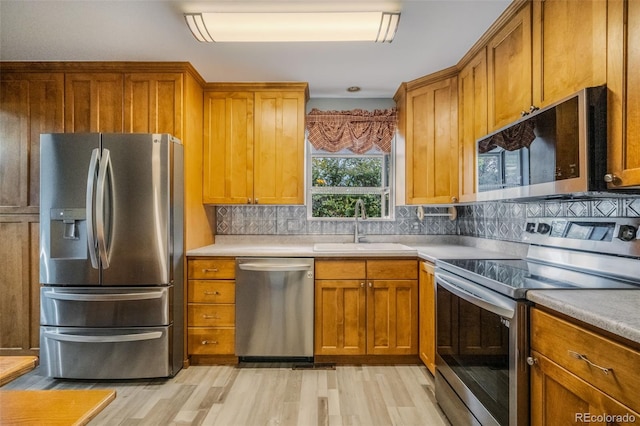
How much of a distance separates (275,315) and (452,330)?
A: 1.32 metres

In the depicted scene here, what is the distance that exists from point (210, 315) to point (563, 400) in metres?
2.27

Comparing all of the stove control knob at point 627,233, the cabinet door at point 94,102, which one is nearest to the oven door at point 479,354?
the stove control knob at point 627,233

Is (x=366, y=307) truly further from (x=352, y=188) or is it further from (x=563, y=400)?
(x=563, y=400)

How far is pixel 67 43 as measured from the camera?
2.28 metres

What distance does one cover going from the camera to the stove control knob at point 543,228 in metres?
1.89

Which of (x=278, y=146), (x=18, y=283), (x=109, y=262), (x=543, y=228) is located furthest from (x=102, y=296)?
(x=543, y=228)

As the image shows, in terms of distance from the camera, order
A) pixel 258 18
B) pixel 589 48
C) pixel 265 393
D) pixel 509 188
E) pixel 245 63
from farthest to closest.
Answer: pixel 245 63, pixel 265 393, pixel 258 18, pixel 509 188, pixel 589 48

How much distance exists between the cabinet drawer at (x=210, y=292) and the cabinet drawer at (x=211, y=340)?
0.74 feet

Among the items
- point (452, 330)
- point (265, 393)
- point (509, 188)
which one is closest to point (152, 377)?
point (265, 393)

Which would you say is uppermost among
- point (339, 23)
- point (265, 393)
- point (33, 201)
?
point (339, 23)

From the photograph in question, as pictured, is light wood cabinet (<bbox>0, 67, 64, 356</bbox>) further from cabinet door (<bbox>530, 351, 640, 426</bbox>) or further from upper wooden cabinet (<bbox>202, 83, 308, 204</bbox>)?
cabinet door (<bbox>530, 351, 640, 426</bbox>)

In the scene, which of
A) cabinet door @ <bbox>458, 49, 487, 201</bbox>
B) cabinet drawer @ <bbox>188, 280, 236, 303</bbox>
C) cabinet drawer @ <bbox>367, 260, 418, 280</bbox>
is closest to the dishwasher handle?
cabinet drawer @ <bbox>188, 280, 236, 303</bbox>

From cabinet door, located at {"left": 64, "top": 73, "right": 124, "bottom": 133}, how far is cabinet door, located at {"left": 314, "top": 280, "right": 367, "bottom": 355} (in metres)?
2.08

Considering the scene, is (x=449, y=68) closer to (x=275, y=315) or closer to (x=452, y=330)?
(x=452, y=330)
